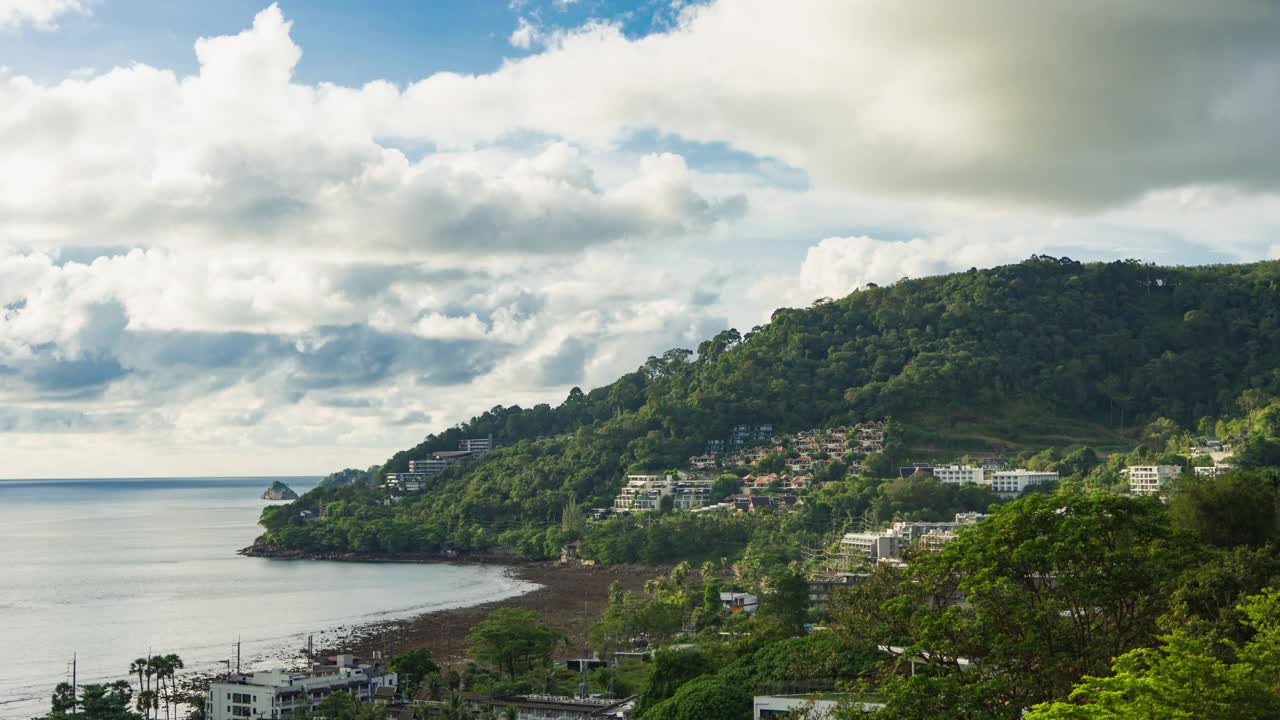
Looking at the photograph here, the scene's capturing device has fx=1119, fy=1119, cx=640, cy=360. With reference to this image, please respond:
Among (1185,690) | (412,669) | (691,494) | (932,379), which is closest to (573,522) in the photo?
(691,494)

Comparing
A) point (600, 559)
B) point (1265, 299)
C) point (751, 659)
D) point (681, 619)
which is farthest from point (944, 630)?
point (1265, 299)

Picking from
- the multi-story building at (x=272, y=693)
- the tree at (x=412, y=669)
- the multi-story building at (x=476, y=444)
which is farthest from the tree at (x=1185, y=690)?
the multi-story building at (x=476, y=444)

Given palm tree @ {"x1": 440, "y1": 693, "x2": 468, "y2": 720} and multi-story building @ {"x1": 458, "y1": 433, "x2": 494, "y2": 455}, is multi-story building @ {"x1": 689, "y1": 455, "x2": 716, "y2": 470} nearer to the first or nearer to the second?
multi-story building @ {"x1": 458, "y1": 433, "x2": 494, "y2": 455}

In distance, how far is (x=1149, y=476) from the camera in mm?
93500

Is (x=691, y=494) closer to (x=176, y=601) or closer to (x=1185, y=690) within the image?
(x=176, y=601)

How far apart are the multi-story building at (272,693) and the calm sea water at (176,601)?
9557mm

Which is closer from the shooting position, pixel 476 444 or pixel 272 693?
pixel 272 693

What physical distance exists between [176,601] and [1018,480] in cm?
7199

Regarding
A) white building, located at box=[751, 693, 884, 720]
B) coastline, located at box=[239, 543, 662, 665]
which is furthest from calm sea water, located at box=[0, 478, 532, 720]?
white building, located at box=[751, 693, 884, 720]

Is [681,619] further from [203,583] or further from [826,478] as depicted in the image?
[826,478]

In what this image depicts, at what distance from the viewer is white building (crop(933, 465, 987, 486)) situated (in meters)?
106

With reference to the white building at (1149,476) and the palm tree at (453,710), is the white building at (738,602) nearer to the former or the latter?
the palm tree at (453,710)

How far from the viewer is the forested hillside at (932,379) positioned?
127750mm

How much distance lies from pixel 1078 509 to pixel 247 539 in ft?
444
